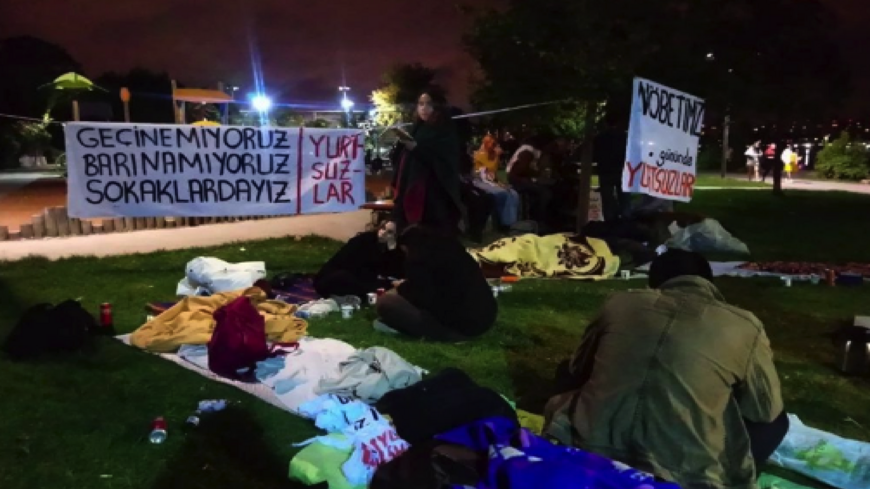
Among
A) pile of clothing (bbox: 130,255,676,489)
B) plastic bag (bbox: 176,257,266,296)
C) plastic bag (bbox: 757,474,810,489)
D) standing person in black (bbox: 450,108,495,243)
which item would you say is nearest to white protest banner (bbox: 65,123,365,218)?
plastic bag (bbox: 176,257,266,296)

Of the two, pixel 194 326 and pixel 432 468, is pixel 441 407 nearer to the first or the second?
pixel 432 468

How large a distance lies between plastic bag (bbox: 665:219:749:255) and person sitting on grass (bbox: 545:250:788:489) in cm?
762

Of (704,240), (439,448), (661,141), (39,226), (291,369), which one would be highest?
(661,141)

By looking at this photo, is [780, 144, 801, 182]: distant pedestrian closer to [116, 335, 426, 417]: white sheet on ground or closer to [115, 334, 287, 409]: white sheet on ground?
[116, 335, 426, 417]: white sheet on ground

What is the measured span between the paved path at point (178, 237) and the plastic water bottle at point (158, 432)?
637cm

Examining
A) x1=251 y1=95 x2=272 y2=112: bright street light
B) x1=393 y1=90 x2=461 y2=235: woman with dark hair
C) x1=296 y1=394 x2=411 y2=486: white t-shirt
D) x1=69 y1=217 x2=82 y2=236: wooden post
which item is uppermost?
x1=251 y1=95 x2=272 y2=112: bright street light

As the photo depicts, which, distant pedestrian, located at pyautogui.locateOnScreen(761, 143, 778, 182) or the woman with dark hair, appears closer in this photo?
the woman with dark hair

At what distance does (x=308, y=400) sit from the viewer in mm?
4906

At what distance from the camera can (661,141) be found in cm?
761

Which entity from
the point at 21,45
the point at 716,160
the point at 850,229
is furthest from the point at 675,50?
the point at 21,45

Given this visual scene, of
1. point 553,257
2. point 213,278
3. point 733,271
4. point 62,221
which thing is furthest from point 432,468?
point 62,221

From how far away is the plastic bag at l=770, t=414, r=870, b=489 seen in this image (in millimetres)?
3957

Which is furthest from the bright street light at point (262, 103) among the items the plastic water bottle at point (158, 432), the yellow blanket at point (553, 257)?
the plastic water bottle at point (158, 432)

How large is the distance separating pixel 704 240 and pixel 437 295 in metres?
6.00
